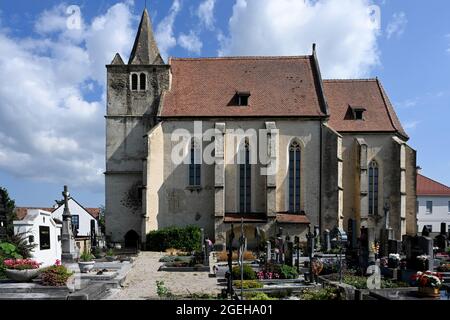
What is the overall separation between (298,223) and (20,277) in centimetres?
2133

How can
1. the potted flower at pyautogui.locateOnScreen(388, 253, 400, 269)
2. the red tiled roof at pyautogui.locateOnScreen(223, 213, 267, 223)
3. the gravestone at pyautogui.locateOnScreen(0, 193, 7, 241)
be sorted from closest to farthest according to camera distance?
1. the potted flower at pyautogui.locateOnScreen(388, 253, 400, 269)
2. the gravestone at pyautogui.locateOnScreen(0, 193, 7, 241)
3. the red tiled roof at pyautogui.locateOnScreen(223, 213, 267, 223)

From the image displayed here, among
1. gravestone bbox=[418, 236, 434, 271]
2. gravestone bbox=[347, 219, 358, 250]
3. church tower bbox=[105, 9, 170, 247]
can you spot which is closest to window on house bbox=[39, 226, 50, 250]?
church tower bbox=[105, 9, 170, 247]

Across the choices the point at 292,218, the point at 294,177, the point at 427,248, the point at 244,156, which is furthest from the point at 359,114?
the point at 427,248

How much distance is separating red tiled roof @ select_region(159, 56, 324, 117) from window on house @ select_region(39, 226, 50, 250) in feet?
42.8

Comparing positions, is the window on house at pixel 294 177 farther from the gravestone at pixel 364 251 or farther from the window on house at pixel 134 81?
the gravestone at pixel 364 251

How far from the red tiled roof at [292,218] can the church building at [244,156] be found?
2.8 inches

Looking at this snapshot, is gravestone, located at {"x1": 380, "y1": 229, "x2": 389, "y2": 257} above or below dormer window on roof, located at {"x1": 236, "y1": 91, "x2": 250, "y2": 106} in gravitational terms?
below

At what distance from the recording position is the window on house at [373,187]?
36.9 meters

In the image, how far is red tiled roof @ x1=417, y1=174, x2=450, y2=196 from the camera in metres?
56.6

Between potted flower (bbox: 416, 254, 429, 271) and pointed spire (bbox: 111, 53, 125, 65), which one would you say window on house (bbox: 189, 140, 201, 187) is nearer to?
pointed spire (bbox: 111, 53, 125, 65)

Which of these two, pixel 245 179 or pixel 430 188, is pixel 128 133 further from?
pixel 430 188
